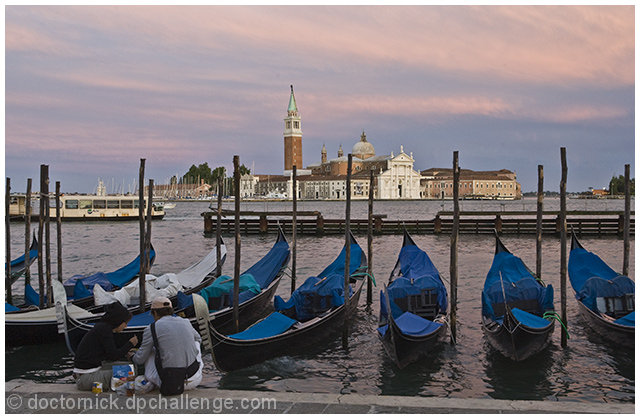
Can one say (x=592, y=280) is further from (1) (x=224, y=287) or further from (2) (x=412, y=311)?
(1) (x=224, y=287)

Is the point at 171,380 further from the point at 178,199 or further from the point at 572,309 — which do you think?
the point at 178,199

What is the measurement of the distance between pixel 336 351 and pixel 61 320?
3.26m

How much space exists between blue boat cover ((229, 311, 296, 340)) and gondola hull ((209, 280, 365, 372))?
3.5 inches

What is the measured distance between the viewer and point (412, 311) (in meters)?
8.19

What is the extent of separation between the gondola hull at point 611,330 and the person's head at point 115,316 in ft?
18.8

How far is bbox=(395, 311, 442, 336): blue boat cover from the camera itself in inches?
272

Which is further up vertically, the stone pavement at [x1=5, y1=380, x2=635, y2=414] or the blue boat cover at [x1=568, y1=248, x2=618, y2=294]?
the blue boat cover at [x1=568, y1=248, x2=618, y2=294]

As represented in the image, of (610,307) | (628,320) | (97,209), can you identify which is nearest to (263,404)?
(628,320)

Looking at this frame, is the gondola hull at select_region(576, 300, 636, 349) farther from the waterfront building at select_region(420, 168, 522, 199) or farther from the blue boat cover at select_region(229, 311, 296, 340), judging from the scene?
the waterfront building at select_region(420, 168, 522, 199)

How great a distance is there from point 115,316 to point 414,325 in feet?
11.6

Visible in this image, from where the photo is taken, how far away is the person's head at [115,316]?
4.91 meters

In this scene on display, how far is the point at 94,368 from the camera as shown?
4.88 m

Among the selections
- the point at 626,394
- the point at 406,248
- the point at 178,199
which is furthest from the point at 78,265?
the point at 178,199

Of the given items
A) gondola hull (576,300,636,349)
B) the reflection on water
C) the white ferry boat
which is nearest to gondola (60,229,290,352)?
the reflection on water
